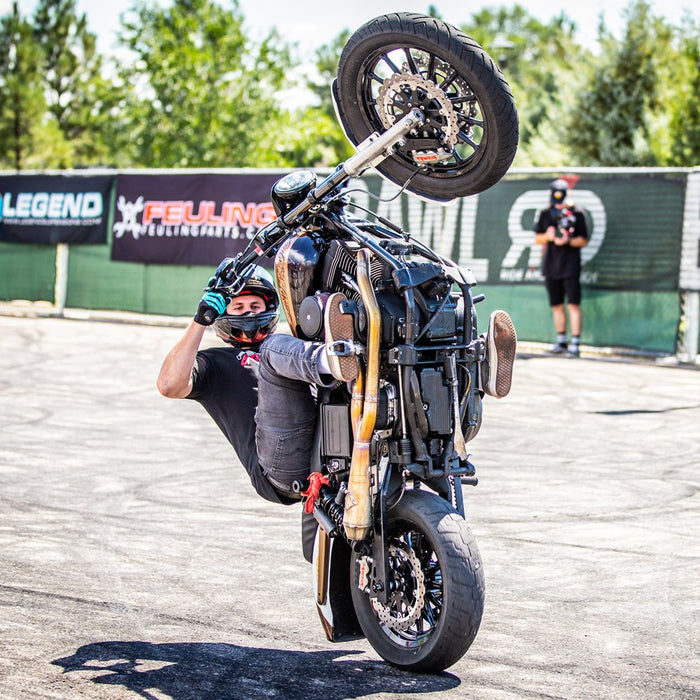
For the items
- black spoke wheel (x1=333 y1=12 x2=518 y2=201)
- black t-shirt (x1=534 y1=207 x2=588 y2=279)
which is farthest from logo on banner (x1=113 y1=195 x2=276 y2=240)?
black spoke wheel (x1=333 y1=12 x2=518 y2=201)

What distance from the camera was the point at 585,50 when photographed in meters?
25.4

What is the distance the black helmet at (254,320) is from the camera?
5.20 m

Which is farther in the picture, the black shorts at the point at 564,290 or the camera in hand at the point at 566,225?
the black shorts at the point at 564,290

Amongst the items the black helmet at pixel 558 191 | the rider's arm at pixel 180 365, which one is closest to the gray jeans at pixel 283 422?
the rider's arm at pixel 180 365

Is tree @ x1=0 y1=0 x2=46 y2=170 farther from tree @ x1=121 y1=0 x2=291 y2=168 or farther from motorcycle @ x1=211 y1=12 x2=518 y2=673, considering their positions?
motorcycle @ x1=211 y1=12 x2=518 y2=673

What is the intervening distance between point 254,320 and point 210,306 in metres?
0.70

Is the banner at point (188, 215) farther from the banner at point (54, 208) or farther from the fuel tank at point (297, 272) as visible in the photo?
the fuel tank at point (297, 272)

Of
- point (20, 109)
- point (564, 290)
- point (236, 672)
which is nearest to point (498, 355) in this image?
point (236, 672)

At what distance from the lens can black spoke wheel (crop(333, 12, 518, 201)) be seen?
4316 millimetres

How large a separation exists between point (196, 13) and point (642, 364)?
23736mm

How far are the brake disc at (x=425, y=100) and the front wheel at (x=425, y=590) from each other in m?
1.47

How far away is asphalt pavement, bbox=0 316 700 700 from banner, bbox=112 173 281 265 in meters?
6.19

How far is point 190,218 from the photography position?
17.0 metres

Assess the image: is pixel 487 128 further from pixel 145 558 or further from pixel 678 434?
pixel 678 434
